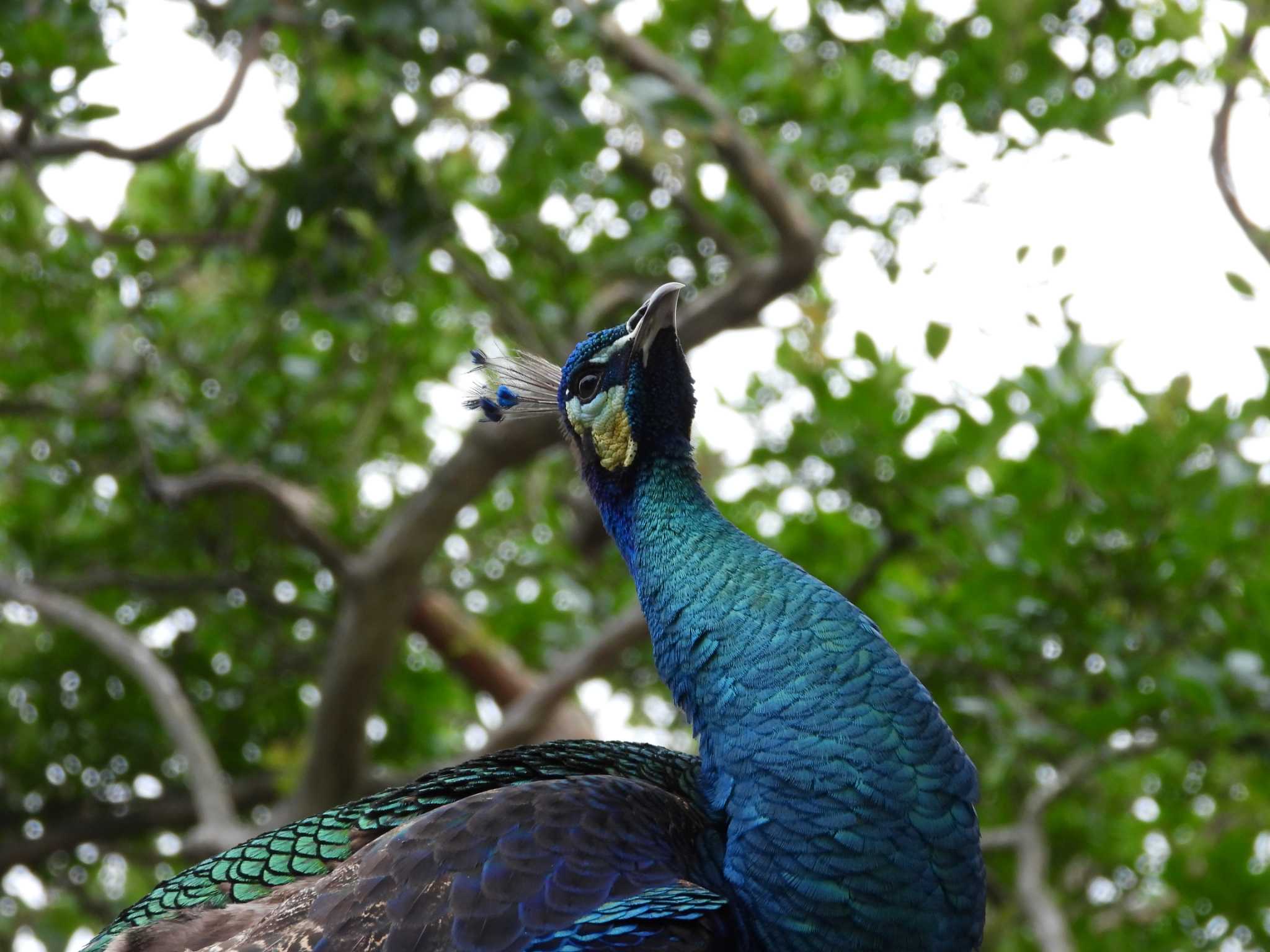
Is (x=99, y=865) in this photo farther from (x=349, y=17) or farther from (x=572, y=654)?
(x=349, y=17)

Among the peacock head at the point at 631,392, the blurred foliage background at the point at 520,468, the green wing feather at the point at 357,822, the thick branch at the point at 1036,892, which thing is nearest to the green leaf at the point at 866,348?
the blurred foliage background at the point at 520,468

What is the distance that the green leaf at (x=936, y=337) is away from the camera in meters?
5.21

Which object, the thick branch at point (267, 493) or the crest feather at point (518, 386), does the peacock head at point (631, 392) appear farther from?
the thick branch at point (267, 493)

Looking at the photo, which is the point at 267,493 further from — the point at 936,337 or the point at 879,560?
the point at 936,337

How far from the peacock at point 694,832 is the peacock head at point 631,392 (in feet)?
0.87

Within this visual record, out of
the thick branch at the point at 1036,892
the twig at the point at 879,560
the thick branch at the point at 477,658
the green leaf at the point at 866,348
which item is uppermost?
the green leaf at the point at 866,348

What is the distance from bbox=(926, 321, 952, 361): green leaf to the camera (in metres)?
5.21

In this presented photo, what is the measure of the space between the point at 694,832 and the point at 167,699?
13.5ft

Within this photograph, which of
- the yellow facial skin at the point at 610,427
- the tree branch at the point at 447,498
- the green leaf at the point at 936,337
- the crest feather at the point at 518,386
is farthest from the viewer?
the tree branch at the point at 447,498

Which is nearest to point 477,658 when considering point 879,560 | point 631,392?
point 879,560

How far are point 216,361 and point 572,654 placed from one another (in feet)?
7.44

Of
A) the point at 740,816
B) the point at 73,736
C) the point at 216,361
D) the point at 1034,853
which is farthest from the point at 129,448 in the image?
the point at 740,816

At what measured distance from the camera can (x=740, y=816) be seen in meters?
2.53

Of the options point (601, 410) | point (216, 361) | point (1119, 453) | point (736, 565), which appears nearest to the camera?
point (736, 565)
